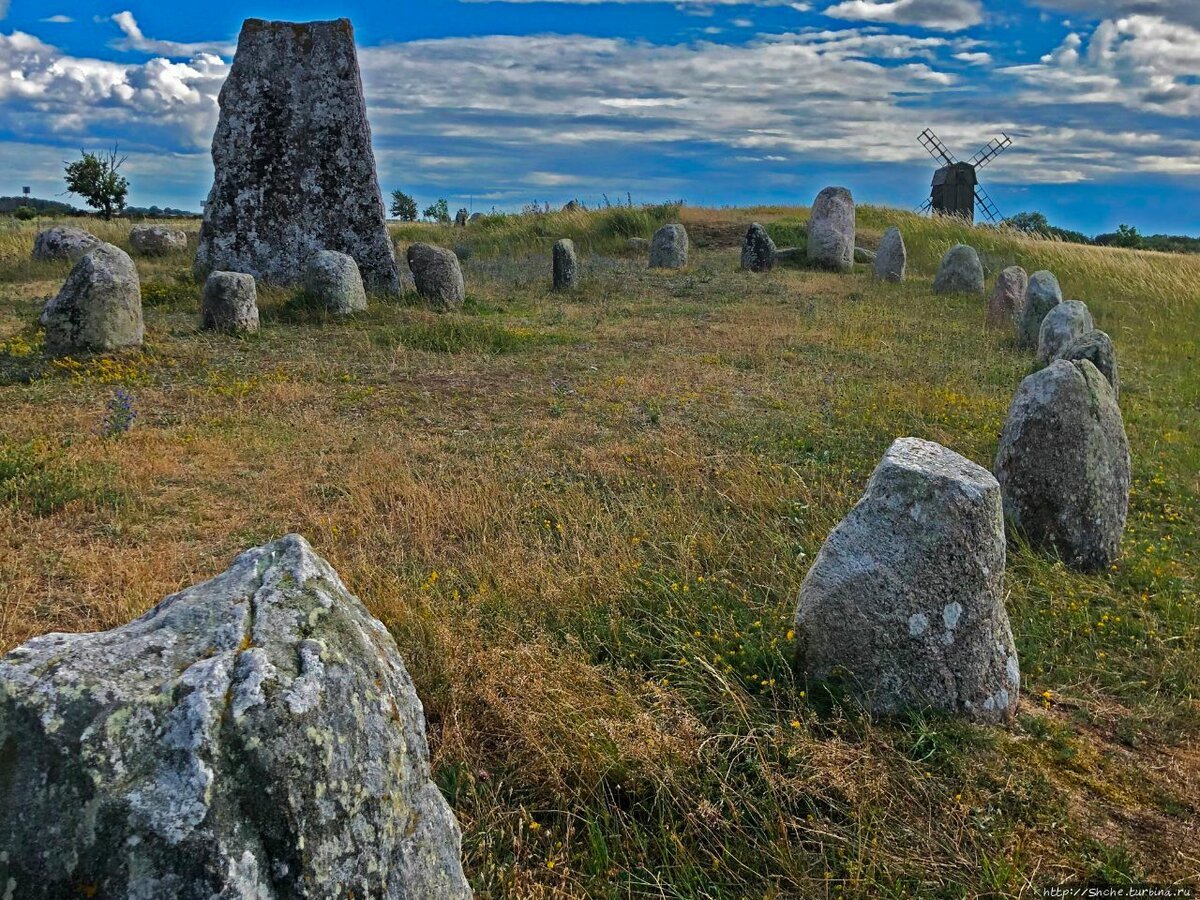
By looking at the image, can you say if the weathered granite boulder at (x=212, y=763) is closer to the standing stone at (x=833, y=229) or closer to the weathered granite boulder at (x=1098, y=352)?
the weathered granite boulder at (x=1098, y=352)

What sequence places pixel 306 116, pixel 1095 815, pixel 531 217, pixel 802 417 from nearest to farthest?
pixel 1095 815, pixel 802 417, pixel 306 116, pixel 531 217

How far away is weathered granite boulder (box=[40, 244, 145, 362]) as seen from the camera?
409 inches

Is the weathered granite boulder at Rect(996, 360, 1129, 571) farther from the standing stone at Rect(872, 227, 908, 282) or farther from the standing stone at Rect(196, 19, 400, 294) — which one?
the standing stone at Rect(872, 227, 908, 282)

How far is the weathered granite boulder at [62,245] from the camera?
19656 mm

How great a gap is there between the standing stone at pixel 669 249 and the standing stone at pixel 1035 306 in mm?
10533

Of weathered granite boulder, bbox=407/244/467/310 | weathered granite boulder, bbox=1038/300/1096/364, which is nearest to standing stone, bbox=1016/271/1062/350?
weathered granite boulder, bbox=1038/300/1096/364

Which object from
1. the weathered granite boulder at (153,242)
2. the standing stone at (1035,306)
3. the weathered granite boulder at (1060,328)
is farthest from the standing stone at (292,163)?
the standing stone at (1035,306)

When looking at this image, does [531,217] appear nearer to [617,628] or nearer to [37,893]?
[617,628]

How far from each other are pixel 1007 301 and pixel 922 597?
13803 mm

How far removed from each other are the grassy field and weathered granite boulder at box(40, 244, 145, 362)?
47cm

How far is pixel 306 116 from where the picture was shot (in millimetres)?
15016

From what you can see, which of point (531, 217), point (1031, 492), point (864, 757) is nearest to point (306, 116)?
point (1031, 492)

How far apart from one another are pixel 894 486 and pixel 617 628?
1542 mm

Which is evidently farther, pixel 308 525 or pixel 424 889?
pixel 308 525
